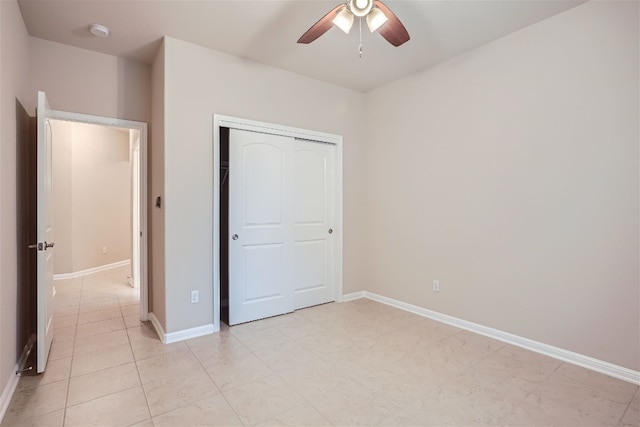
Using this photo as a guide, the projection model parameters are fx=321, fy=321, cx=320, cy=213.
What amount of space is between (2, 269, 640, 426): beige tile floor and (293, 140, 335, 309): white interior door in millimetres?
704

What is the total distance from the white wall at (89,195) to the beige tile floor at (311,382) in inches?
120

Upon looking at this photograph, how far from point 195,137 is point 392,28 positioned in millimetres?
1978

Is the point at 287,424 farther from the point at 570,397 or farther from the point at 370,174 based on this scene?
the point at 370,174

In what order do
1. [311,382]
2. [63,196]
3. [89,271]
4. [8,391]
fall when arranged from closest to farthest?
[8,391]
[311,382]
[63,196]
[89,271]

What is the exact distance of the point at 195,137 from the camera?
308 centimetres

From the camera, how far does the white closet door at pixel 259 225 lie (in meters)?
3.37

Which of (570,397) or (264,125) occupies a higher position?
(264,125)

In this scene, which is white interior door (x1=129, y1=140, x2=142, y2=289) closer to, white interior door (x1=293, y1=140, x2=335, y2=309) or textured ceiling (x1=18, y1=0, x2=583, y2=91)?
textured ceiling (x1=18, y1=0, x2=583, y2=91)

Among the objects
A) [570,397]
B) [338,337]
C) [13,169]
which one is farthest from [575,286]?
[13,169]

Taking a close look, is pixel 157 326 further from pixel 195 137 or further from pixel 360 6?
pixel 360 6

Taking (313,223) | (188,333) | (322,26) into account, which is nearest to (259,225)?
(313,223)

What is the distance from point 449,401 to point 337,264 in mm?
2274

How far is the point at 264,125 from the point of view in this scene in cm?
349

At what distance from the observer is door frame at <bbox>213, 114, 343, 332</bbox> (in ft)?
10.5
